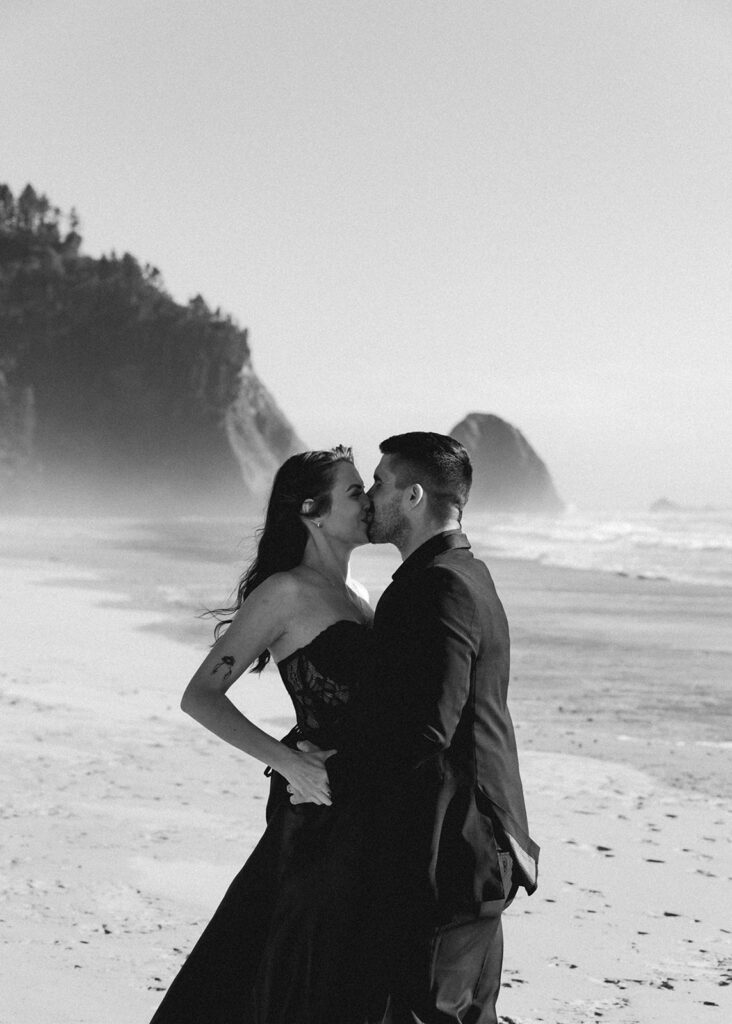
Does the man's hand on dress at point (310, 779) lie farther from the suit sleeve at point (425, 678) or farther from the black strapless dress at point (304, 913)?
the suit sleeve at point (425, 678)

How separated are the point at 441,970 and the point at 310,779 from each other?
530 millimetres

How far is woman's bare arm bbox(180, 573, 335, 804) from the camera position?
3.08m

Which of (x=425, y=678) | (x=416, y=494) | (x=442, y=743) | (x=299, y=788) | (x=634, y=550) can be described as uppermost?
(x=416, y=494)

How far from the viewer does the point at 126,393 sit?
107062mm

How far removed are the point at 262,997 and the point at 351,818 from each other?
520 mm

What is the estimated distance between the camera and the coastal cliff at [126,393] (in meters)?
105

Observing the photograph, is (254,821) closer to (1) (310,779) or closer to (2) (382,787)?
(1) (310,779)

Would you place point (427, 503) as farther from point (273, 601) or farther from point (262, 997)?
point (262, 997)

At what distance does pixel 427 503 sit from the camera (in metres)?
2.97

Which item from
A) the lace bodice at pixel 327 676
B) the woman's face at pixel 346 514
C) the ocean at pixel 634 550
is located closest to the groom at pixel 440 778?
the lace bodice at pixel 327 676

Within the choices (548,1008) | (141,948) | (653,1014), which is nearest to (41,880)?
(141,948)

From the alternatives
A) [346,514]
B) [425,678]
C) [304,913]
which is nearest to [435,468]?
[346,514]

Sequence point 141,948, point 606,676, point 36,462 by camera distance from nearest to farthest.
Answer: point 141,948, point 606,676, point 36,462

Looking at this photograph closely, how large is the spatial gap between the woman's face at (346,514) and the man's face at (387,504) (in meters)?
0.24
